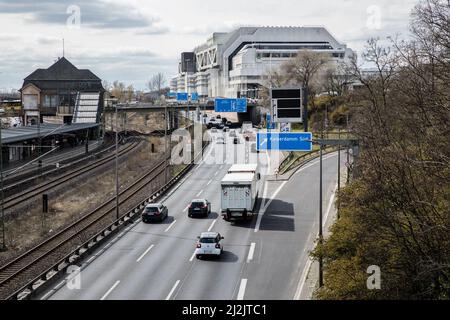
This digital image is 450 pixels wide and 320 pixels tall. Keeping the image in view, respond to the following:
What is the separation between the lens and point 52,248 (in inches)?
1283

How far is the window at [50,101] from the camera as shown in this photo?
101750 mm

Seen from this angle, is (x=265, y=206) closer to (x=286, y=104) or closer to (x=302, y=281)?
(x=286, y=104)

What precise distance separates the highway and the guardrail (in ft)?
1.57

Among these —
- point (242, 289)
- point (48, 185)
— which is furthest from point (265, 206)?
point (48, 185)

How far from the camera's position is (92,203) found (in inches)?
1924

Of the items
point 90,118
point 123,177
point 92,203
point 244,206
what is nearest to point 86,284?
point 244,206

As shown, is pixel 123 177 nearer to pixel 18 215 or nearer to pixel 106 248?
pixel 18 215

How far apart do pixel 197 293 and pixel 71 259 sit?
787cm

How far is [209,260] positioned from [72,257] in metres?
6.72

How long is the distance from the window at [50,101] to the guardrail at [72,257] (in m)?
59.7

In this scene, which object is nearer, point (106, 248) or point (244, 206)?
point (106, 248)
